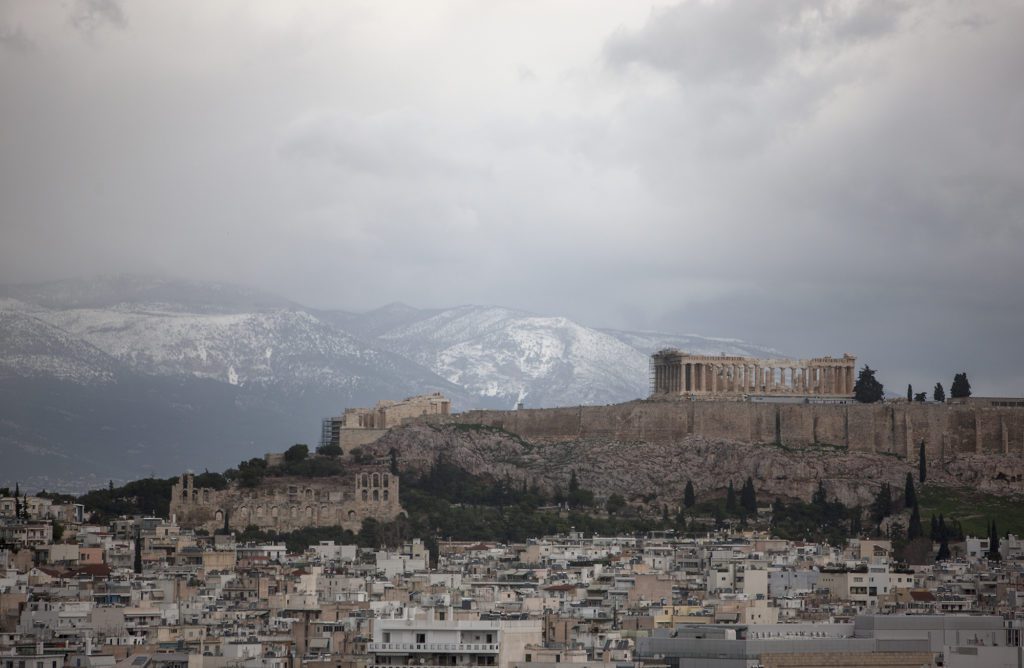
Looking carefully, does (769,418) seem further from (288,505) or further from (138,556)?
(138,556)

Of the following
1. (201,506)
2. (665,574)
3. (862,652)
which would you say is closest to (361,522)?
(201,506)

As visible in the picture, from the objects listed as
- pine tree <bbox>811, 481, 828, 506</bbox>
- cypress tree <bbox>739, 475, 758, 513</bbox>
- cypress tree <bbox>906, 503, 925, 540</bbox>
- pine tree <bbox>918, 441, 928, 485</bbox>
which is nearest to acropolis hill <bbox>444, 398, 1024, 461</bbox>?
pine tree <bbox>918, 441, 928, 485</bbox>

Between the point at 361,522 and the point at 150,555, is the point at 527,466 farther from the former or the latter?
the point at 150,555

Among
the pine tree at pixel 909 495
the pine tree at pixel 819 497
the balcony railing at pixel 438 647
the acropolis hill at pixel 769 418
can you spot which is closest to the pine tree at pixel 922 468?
the acropolis hill at pixel 769 418

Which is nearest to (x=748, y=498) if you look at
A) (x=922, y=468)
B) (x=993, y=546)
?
(x=922, y=468)

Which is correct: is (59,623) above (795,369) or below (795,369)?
below

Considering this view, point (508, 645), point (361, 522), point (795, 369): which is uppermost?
point (795, 369)
